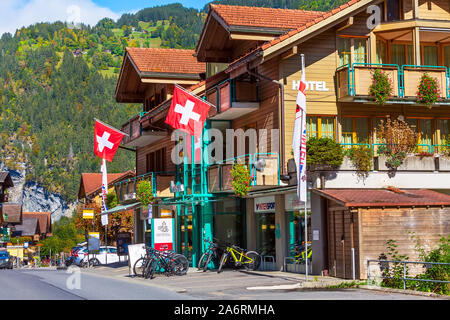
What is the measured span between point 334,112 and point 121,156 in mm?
161306

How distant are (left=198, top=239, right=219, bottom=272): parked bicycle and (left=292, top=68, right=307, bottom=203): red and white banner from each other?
7.74 meters

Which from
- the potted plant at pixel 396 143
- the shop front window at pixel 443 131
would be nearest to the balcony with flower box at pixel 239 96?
the potted plant at pixel 396 143

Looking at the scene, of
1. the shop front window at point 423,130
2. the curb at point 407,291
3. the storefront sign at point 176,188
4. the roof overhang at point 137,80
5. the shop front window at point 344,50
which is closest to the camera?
the curb at point 407,291

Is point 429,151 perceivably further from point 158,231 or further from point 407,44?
point 158,231

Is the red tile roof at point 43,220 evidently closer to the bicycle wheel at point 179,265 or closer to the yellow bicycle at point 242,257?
the yellow bicycle at point 242,257

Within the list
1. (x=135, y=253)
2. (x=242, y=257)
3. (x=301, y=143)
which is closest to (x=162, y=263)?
(x=135, y=253)

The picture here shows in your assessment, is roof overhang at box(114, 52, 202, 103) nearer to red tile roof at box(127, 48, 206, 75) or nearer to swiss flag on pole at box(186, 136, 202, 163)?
red tile roof at box(127, 48, 206, 75)

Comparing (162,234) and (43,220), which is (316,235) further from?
(43,220)

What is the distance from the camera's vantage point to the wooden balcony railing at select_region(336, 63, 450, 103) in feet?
89.9

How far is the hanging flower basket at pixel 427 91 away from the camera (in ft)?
90.8

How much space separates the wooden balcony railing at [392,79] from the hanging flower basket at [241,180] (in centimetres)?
423

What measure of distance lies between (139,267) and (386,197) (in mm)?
9989

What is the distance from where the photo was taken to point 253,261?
29828 millimetres

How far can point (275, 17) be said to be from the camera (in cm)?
3162
